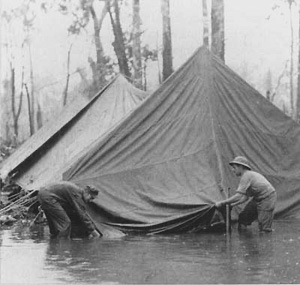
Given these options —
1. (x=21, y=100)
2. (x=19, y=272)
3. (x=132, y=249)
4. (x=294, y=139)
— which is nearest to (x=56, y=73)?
(x=21, y=100)

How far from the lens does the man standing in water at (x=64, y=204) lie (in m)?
10.9

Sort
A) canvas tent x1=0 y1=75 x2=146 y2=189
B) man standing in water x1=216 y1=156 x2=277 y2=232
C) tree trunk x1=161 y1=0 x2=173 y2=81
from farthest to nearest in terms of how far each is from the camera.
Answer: tree trunk x1=161 y1=0 x2=173 y2=81 < canvas tent x1=0 y1=75 x2=146 y2=189 < man standing in water x1=216 y1=156 x2=277 y2=232

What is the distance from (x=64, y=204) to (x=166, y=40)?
12.3 m

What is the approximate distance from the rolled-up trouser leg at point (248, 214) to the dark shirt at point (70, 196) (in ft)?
8.41

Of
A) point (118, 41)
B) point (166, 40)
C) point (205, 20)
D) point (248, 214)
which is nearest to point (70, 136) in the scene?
point (248, 214)

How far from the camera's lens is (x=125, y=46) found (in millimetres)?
24688

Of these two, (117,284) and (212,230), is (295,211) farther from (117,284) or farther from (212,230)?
(117,284)

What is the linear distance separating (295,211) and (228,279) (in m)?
7.11

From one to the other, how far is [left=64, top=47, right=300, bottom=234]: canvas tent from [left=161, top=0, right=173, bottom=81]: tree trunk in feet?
29.7

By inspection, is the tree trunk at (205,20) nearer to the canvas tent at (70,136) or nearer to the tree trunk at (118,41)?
the tree trunk at (118,41)

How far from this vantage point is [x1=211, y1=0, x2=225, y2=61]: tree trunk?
21017 mm

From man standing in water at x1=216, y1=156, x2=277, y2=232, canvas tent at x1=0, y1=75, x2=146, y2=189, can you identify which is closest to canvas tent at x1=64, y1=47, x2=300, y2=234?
man standing in water at x1=216, y1=156, x2=277, y2=232

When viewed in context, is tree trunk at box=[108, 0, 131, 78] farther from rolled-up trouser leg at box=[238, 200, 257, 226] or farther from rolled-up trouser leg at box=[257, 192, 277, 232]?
rolled-up trouser leg at box=[257, 192, 277, 232]

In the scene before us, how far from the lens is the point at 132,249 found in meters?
9.43
